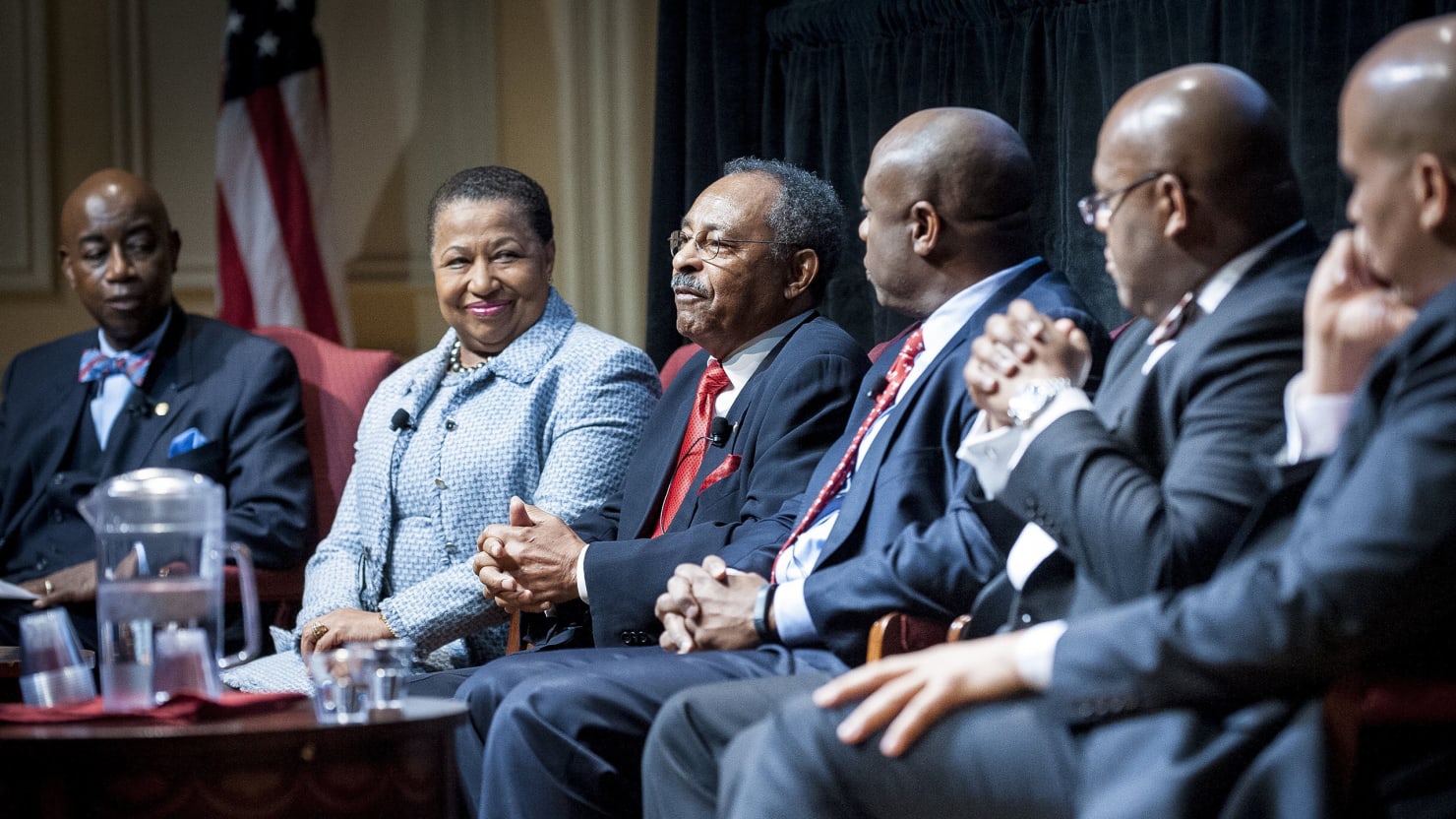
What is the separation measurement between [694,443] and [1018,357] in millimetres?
1231

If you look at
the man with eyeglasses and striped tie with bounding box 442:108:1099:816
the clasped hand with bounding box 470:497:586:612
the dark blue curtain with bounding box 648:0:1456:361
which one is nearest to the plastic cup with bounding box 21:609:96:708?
the man with eyeglasses and striped tie with bounding box 442:108:1099:816

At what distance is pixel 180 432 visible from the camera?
146 inches

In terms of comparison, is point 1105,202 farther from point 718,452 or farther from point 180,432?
point 180,432

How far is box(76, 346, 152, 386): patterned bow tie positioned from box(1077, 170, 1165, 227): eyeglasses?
256 cm

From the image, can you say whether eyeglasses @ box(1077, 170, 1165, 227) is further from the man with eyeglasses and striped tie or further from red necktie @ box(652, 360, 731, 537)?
red necktie @ box(652, 360, 731, 537)

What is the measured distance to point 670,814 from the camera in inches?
81.6

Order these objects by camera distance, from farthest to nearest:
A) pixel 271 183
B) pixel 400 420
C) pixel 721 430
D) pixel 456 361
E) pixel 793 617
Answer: pixel 271 183
pixel 456 361
pixel 400 420
pixel 721 430
pixel 793 617

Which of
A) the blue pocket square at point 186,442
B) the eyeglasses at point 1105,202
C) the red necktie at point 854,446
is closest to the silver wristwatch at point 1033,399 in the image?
the eyeglasses at point 1105,202

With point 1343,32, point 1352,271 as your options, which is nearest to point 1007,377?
point 1352,271

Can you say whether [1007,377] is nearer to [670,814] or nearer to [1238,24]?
[670,814]

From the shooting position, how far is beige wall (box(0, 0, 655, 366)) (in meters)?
4.71

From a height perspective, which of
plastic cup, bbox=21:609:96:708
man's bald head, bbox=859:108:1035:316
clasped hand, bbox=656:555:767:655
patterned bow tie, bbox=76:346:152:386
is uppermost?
man's bald head, bbox=859:108:1035:316

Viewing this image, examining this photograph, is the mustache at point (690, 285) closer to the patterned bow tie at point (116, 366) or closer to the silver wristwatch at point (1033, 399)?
the silver wristwatch at point (1033, 399)

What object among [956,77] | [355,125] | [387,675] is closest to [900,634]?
[387,675]
